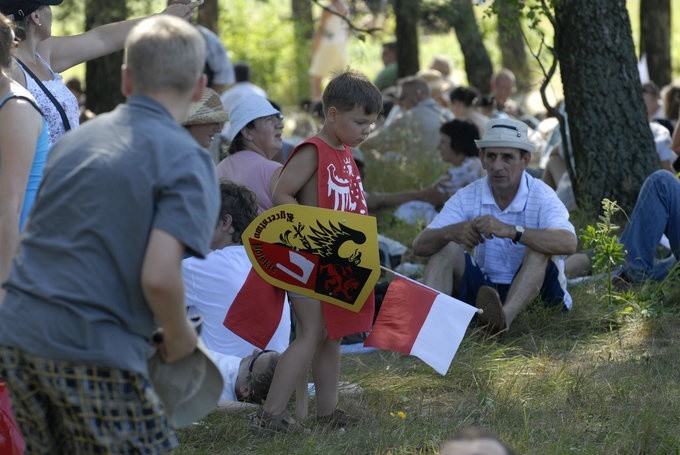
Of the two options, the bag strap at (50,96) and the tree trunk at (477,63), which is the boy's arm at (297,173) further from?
the tree trunk at (477,63)

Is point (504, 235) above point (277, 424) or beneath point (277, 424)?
above

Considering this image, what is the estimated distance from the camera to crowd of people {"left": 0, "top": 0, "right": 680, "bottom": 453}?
8.89 ft

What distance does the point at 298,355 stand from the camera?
437 centimetres

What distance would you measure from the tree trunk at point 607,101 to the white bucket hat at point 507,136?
147cm

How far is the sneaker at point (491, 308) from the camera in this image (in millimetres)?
5773

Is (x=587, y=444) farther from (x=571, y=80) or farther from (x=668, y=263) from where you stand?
(x=571, y=80)

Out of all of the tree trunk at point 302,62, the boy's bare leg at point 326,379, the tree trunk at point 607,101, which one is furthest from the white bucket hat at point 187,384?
the tree trunk at point 302,62

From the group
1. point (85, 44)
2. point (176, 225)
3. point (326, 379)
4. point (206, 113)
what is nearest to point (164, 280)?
point (176, 225)

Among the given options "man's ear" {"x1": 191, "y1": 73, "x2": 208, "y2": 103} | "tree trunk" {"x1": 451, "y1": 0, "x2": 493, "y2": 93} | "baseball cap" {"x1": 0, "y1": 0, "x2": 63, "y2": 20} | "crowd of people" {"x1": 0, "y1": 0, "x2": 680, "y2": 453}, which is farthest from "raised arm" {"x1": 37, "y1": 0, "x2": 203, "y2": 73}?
"tree trunk" {"x1": 451, "y1": 0, "x2": 493, "y2": 93}

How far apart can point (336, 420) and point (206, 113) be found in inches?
94.8

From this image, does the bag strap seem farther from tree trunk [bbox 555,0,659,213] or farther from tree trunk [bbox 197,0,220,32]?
tree trunk [bbox 197,0,220,32]

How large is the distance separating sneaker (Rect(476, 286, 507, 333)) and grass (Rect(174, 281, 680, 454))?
3.9 inches

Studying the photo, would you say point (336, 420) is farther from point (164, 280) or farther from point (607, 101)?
point (607, 101)

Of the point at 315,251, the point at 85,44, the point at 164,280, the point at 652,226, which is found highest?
the point at 85,44
